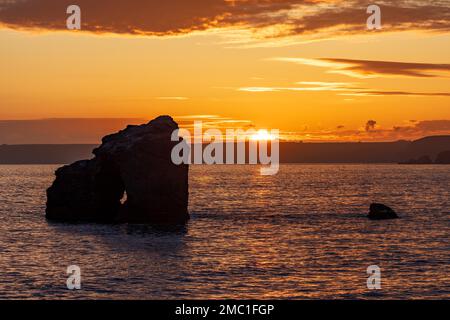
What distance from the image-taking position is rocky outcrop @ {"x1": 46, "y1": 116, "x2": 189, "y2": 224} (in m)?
71.4

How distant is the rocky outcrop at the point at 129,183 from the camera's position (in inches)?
2813

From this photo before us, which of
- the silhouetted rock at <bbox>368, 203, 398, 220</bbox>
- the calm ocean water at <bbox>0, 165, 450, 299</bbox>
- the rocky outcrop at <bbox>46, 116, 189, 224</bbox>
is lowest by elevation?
the calm ocean water at <bbox>0, 165, 450, 299</bbox>

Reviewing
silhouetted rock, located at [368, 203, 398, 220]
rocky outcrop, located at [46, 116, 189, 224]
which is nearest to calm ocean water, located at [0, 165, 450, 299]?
silhouetted rock, located at [368, 203, 398, 220]

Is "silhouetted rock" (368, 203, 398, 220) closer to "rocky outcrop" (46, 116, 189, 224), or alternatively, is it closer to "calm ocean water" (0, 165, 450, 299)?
"calm ocean water" (0, 165, 450, 299)

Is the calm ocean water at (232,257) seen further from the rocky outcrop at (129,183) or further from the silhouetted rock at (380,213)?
the rocky outcrop at (129,183)

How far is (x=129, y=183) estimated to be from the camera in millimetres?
71375

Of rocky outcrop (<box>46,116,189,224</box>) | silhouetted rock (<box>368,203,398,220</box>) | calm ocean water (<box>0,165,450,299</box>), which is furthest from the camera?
silhouetted rock (<box>368,203,398,220</box>)

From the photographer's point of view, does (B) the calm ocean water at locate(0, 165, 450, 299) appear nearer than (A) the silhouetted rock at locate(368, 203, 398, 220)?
Yes

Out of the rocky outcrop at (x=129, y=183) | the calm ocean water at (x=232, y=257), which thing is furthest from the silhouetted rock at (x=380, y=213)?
the rocky outcrop at (x=129, y=183)

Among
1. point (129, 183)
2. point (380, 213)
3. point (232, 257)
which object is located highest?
point (129, 183)

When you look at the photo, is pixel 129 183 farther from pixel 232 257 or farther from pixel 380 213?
pixel 380 213

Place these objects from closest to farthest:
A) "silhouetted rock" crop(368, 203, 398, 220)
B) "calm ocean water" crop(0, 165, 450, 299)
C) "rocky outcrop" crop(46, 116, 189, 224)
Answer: "calm ocean water" crop(0, 165, 450, 299) → "rocky outcrop" crop(46, 116, 189, 224) → "silhouetted rock" crop(368, 203, 398, 220)

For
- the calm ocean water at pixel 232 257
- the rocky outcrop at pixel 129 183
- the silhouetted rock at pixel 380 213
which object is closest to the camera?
the calm ocean water at pixel 232 257

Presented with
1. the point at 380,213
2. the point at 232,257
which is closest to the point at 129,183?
the point at 232,257
